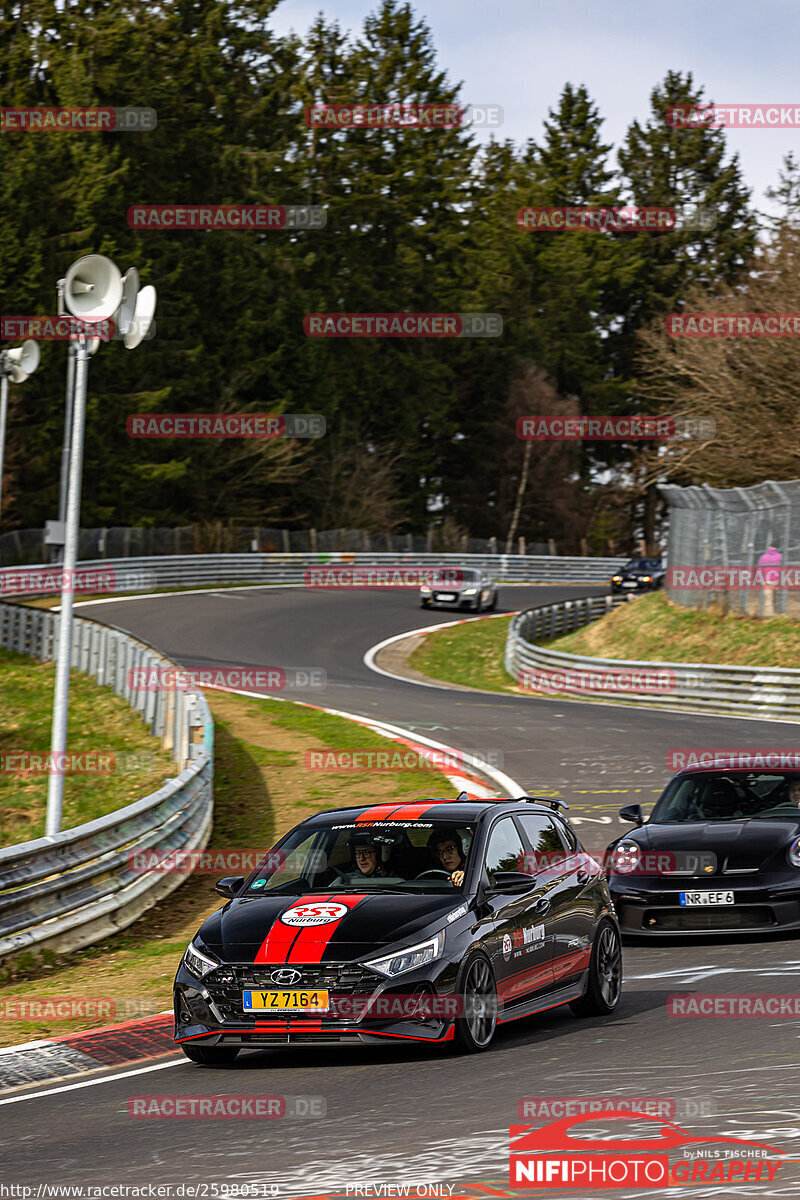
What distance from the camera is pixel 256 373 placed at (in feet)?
234

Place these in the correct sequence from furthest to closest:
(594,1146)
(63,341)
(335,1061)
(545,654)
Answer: (63,341)
(545,654)
(335,1061)
(594,1146)

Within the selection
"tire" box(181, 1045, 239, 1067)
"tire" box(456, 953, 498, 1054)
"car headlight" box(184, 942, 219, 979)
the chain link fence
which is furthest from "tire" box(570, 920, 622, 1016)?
the chain link fence

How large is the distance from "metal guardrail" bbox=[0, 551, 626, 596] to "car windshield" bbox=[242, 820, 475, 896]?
36.9 metres

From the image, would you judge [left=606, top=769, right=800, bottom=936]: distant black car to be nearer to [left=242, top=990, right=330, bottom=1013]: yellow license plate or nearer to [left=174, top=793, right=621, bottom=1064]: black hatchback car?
[left=174, top=793, right=621, bottom=1064]: black hatchback car

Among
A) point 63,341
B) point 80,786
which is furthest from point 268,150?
point 80,786

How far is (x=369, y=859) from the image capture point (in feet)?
29.7

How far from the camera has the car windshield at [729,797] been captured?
12914mm

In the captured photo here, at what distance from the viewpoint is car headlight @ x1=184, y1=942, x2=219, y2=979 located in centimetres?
815

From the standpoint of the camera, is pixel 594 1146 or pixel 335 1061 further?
pixel 335 1061

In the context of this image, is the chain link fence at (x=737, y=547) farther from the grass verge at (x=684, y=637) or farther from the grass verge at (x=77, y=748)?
the grass verge at (x=77, y=748)

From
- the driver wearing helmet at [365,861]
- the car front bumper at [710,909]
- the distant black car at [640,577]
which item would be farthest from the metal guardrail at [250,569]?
the driver wearing helmet at [365,861]

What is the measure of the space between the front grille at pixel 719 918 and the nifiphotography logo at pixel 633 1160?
548 cm

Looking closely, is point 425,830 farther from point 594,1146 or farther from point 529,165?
point 529,165

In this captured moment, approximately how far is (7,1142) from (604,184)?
95667mm
